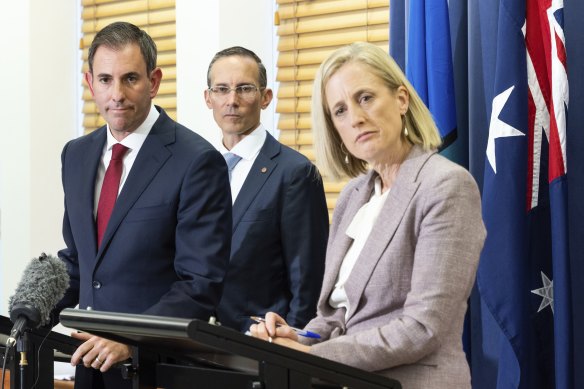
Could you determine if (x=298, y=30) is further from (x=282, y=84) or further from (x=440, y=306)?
(x=440, y=306)

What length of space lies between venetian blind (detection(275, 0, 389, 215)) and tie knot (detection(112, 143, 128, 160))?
5.86 feet

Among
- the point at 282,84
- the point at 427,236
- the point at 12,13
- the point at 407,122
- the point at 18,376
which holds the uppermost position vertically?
the point at 12,13

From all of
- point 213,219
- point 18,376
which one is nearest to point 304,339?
point 213,219

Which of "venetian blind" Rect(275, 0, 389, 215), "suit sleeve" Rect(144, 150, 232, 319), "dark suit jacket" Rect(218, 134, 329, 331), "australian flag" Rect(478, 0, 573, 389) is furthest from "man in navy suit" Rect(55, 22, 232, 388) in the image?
"venetian blind" Rect(275, 0, 389, 215)

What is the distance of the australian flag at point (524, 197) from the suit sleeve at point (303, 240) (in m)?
0.58

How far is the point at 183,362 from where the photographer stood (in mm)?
2139

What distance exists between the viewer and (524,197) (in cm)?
321

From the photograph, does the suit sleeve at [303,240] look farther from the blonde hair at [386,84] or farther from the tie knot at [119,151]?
the blonde hair at [386,84]

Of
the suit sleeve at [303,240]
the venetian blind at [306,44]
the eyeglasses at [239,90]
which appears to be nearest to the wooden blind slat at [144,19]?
the venetian blind at [306,44]

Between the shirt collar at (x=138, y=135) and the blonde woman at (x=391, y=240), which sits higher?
the shirt collar at (x=138, y=135)

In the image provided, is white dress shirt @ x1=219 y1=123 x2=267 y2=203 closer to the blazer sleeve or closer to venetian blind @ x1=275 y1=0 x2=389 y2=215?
venetian blind @ x1=275 y1=0 x2=389 y2=215

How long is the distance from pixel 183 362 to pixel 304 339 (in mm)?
283

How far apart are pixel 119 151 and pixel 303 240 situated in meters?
0.79

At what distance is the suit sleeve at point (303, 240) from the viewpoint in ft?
10.5
